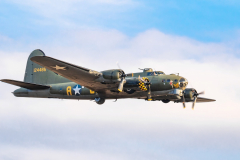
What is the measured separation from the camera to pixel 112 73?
33.1 metres

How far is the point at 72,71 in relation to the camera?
33406 mm

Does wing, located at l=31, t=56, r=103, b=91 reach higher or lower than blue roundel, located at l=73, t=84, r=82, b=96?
higher

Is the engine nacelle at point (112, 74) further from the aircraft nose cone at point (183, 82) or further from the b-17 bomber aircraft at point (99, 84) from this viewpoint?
the aircraft nose cone at point (183, 82)

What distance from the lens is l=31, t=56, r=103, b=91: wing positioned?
31969 millimetres

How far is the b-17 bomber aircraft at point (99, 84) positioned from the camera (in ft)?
109

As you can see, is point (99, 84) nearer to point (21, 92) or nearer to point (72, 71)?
point (72, 71)

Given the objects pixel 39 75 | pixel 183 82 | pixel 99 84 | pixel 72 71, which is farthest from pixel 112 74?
pixel 39 75

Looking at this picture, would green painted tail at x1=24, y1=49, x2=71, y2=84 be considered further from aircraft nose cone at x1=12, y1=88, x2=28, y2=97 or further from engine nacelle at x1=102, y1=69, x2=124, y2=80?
engine nacelle at x1=102, y1=69, x2=124, y2=80

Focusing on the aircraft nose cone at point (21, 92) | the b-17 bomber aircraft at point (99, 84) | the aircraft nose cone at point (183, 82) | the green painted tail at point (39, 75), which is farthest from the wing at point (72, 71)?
the aircraft nose cone at point (183, 82)

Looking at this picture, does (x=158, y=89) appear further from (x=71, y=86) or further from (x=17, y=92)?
(x=17, y=92)

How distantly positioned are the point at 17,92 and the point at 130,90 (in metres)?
11.5

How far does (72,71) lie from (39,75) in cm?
856

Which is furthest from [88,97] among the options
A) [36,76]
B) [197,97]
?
[197,97]

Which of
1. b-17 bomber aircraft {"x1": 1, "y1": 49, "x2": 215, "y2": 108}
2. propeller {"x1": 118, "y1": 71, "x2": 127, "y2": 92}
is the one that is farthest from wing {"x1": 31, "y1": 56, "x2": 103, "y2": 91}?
propeller {"x1": 118, "y1": 71, "x2": 127, "y2": 92}
